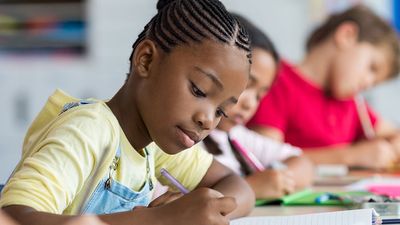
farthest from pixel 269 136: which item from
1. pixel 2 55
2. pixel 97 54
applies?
pixel 2 55

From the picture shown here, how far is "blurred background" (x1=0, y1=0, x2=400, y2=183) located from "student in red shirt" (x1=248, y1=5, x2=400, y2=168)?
3.45 ft

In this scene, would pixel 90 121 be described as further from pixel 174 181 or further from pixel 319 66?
pixel 319 66

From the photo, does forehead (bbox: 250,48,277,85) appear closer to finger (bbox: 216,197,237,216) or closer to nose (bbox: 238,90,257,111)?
nose (bbox: 238,90,257,111)

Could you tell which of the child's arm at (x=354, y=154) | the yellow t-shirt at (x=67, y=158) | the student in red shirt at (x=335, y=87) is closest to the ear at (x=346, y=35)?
the student in red shirt at (x=335, y=87)

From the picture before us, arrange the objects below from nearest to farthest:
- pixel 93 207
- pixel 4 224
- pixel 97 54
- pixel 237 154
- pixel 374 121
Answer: pixel 4 224
pixel 93 207
pixel 237 154
pixel 374 121
pixel 97 54

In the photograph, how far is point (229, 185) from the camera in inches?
39.0

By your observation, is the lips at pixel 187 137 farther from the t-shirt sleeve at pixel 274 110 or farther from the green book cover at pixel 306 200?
the t-shirt sleeve at pixel 274 110

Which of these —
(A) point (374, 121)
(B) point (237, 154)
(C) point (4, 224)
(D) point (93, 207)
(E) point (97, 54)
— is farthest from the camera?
(E) point (97, 54)

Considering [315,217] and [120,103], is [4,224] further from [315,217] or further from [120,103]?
[315,217]

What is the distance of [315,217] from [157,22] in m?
0.27

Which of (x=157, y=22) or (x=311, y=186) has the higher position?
(x=157, y=22)

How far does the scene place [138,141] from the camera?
2.72ft

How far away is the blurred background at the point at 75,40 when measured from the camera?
322 centimetres

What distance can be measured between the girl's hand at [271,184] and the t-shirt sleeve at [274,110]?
67 centimetres
